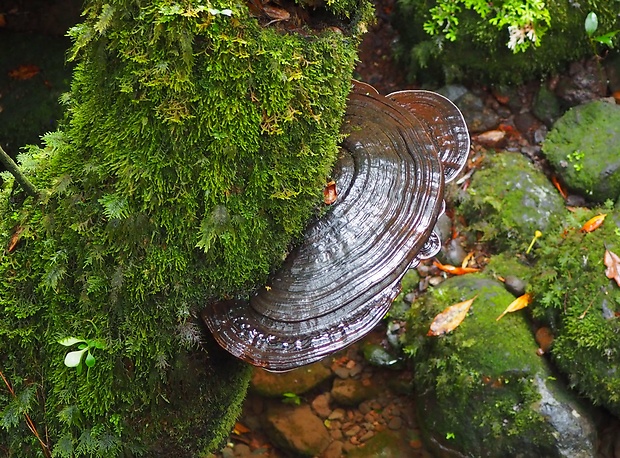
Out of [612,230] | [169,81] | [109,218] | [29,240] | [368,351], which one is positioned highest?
[169,81]

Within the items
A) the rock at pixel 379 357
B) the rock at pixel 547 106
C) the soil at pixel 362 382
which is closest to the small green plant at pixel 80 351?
the soil at pixel 362 382

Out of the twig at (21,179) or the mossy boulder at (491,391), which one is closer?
the twig at (21,179)

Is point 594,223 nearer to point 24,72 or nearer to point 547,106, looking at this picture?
point 547,106

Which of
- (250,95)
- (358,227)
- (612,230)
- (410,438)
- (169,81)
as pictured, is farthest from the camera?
(410,438)

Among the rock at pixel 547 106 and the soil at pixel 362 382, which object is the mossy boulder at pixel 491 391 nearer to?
the soil at pixel 362 382

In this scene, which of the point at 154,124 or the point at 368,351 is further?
the point at 368,351

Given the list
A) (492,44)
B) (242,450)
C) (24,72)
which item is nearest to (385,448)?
(242,450)

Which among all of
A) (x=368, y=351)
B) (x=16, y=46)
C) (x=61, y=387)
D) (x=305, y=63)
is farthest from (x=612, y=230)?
(x=16, y=46)

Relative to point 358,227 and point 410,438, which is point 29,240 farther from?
point 410,438
